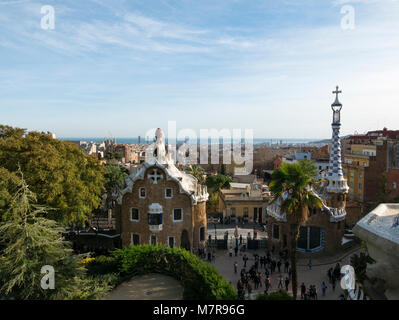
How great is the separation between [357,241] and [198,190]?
1500 cm

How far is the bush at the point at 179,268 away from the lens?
1722 cm

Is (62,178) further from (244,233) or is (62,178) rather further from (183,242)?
(244,233)

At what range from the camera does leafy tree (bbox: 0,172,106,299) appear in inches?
648

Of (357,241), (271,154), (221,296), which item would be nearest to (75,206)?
(221,296)

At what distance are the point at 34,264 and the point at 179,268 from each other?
775 cm

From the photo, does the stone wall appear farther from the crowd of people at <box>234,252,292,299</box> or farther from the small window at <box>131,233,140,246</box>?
the crowd of people at <box>234,252,292,299</box>

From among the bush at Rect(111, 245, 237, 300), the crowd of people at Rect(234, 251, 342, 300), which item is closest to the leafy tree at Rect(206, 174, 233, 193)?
the crowd of people at Rect(234, 251, 342, 300)

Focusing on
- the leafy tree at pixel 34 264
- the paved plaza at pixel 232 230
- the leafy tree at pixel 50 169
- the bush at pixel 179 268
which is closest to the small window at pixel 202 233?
the paved plaza at pixel 232 230

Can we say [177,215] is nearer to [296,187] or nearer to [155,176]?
[155,176]

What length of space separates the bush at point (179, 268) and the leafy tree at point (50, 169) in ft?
18.6

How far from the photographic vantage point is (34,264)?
16969mm

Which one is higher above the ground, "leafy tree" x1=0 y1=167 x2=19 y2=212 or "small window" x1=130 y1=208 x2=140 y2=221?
"leafy tree" x1=0 y1=167 x2=19 y2=212

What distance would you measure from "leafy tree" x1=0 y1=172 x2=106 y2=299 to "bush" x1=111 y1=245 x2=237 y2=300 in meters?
2.70
